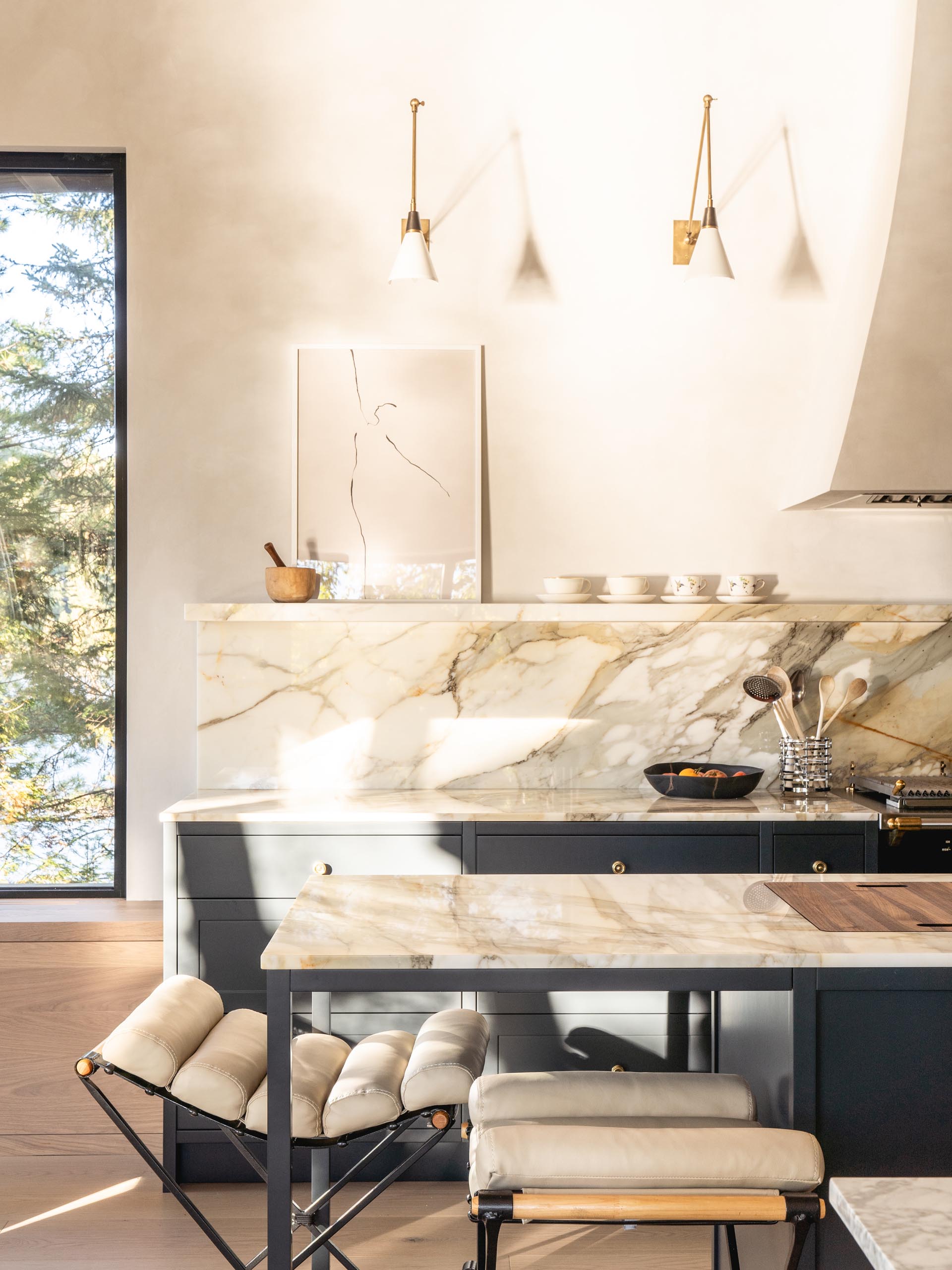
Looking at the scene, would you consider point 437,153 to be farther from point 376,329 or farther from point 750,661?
point 750,661

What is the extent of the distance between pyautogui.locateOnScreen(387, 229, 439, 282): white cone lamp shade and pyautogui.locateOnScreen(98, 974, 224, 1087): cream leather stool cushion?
2072mm

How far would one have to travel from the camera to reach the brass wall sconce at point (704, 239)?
328 cm

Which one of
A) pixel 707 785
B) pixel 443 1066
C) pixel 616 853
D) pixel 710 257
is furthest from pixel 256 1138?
pixel 710 257

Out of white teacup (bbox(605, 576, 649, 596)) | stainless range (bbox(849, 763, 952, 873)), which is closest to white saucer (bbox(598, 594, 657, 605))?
white teacup (bbox(605, 576, 649, 596))

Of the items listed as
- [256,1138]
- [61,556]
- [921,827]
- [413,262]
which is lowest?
[256,1138]

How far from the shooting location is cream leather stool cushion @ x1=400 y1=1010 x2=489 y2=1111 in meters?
1.86

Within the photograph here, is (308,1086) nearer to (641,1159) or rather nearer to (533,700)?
(641,1159)

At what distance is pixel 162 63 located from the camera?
3553 millimetres

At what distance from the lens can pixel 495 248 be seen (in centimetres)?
360

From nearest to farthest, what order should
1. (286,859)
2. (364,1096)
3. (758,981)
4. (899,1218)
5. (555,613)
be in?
(899,1218), (758,981), (364,1096), (286,859), (555,613)

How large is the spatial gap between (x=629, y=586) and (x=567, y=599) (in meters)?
0.20

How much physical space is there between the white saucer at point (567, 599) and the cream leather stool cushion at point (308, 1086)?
1678 mm

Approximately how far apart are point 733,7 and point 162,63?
6.30 feet

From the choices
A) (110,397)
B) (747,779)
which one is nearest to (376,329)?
(110,397)
